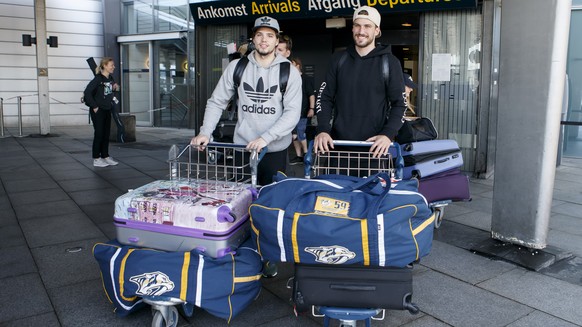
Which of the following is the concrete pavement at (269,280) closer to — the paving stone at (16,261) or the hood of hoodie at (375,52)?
the paving stone at (16,261)

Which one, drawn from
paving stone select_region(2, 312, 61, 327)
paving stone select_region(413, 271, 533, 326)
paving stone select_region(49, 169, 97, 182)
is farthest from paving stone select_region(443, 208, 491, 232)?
paving stone select_region(49, 169, 97, 182)

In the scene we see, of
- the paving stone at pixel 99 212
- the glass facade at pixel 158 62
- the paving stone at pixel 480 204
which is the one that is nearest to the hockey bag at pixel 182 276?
the paving stone at pixel 99 212

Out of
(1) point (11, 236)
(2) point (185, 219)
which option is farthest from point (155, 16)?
(2) point (185, 219)

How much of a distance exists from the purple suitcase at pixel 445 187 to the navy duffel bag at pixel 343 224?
2.51 metres

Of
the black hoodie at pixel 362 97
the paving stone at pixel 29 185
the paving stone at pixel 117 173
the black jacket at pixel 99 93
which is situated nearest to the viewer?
the black hoodie at pixel 362 97

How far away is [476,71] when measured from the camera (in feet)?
29.0

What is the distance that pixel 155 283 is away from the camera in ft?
9.61

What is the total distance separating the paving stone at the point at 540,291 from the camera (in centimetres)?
360

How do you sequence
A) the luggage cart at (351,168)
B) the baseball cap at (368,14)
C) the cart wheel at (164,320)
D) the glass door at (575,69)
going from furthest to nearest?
the glass door at (575,69) → the baseball cap at (368,14) → the cart wheel at (164,320) → the luggage cart at (351,168)

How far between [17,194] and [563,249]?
22.3 ft

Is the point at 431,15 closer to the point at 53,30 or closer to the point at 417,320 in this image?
the point at 417,320

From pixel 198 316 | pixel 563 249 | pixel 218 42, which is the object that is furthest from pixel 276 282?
pixel 218 42

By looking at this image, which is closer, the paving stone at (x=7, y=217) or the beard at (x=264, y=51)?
the beard at (x=264, y=51)

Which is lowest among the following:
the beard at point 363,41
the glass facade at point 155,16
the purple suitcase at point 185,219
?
the purple suitcase at point 185,219
